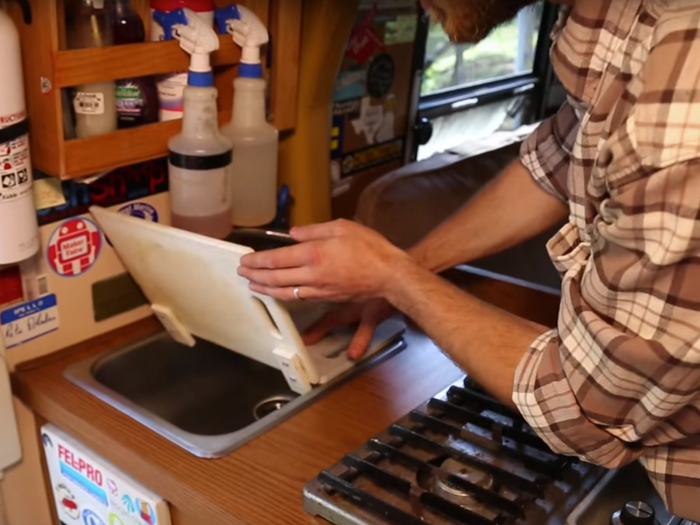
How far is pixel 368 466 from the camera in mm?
847

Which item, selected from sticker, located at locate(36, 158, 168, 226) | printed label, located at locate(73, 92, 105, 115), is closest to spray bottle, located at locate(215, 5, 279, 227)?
sticker, located at locate(36, 158, 168, 226)

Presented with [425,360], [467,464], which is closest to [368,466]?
[467,464]

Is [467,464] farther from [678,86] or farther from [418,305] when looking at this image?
[678,86]

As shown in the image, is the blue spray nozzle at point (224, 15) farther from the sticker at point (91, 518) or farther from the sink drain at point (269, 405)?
the sticker at point (91, 518)

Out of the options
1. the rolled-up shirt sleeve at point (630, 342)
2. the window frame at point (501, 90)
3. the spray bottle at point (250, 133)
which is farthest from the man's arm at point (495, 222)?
the window frame at point (501, 90)

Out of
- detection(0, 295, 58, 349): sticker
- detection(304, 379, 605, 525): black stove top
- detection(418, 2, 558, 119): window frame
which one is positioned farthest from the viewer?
detection(418, 2, 558, 119): window frame

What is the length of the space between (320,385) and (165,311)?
9.9 inches

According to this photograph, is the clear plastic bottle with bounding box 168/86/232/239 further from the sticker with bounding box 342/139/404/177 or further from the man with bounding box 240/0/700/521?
the sticker with bounding box 342/139/404/177

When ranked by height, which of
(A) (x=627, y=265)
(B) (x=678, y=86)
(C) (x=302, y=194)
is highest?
(B) (x=678, y=86)

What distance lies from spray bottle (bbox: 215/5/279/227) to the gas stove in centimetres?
42

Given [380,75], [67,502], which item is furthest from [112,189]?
[380,75]

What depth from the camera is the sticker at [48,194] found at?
981 millimetres

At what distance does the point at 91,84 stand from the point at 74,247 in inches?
9.4

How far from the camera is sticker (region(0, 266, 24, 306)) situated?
987mm
